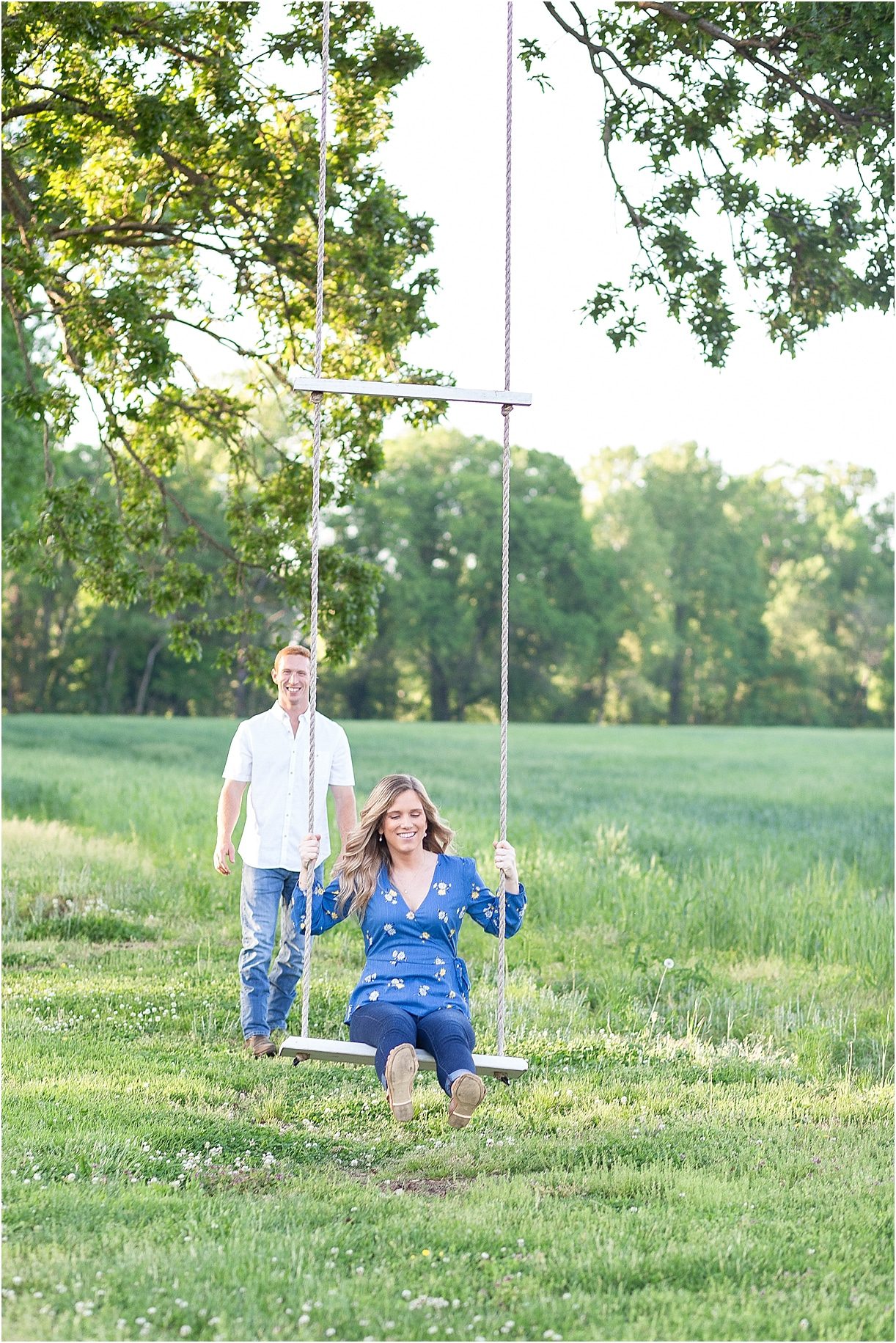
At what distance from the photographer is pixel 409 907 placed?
209 inches

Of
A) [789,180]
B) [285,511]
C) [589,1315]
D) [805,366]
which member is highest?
[805,366]

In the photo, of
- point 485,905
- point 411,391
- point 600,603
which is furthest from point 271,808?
point 600,603

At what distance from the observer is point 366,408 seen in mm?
9438

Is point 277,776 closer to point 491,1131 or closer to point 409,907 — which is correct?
point 409,907

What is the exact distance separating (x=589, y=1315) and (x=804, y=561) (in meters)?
57.1

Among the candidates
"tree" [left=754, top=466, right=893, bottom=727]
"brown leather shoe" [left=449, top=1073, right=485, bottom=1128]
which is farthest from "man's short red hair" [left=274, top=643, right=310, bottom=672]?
"tree" [left=754, top=466, right=893, bottom=727]

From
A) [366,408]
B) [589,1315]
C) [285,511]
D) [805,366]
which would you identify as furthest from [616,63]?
[805,366]

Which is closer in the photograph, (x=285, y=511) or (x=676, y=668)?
(x=285, y=511)

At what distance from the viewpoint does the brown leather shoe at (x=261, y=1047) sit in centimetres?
634

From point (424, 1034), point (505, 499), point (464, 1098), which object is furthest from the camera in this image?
point (424, 1034)

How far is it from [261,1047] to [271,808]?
1.11m

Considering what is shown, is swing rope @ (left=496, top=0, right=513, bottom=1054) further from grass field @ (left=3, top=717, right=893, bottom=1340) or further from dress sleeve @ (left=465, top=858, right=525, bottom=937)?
grass field @ (left=3, top=717, right=893, bottom=1340)

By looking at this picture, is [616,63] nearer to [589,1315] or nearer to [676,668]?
[589,1315]

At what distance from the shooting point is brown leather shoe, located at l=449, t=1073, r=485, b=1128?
4.67 meters
